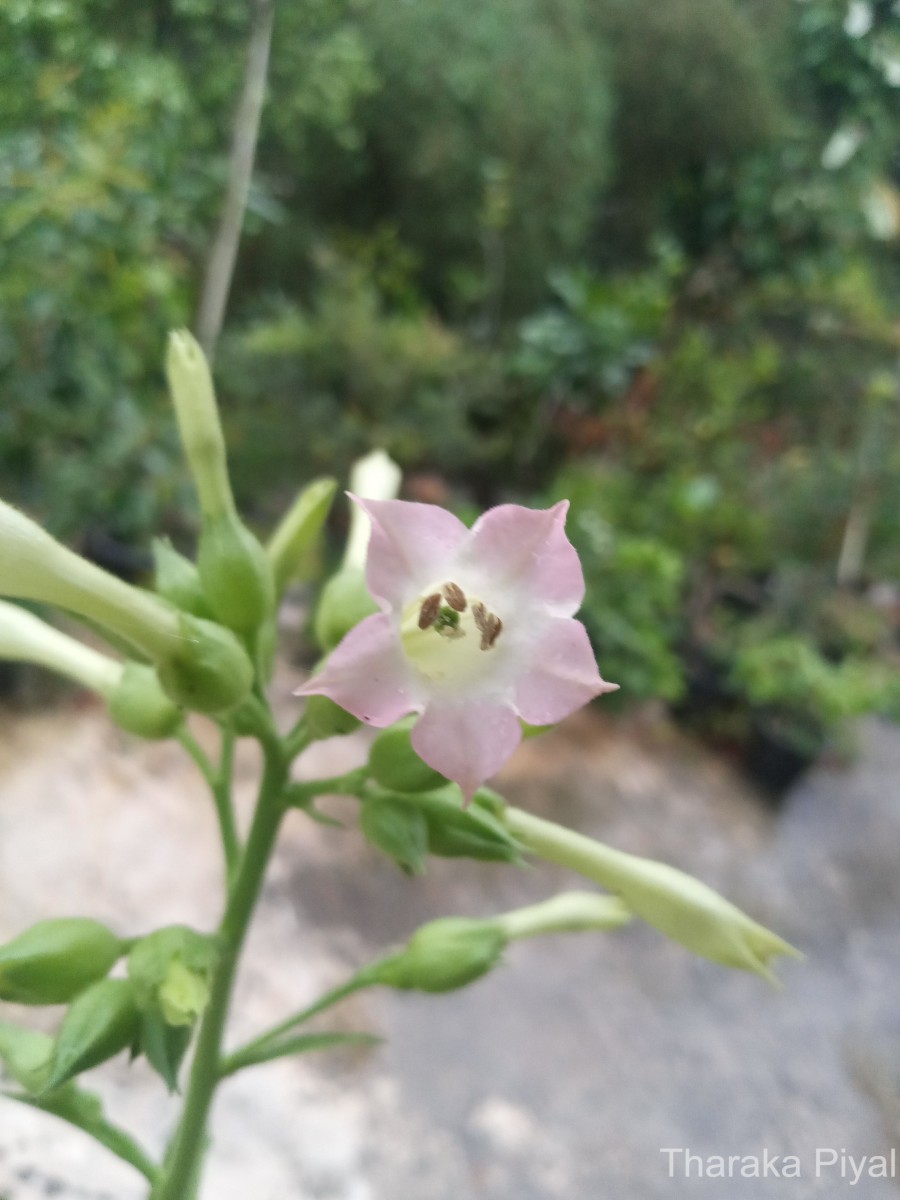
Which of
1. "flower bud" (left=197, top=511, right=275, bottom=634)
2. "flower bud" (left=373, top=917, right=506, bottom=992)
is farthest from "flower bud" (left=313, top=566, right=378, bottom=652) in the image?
"flower bud" (left=373, top=917, right=506, bottom=992)

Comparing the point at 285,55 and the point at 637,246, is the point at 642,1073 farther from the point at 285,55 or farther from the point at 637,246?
the point at 637,246

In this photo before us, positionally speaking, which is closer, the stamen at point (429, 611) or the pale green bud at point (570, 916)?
the stamen at point (429, 611)

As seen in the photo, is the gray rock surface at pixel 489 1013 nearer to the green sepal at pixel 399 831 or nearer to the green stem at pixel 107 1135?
the green stem at pixel 107 1135

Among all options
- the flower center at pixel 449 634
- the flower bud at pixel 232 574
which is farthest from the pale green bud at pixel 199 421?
the flower center at pixel 449 634

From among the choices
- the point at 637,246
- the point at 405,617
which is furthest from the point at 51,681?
the point at 637,246

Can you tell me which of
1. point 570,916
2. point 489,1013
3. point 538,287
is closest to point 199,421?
point 570,916

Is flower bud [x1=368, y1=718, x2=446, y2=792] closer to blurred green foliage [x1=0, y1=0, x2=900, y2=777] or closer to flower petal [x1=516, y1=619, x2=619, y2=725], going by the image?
flower petal [x1=516, y1=619, x2=619, y2=725]

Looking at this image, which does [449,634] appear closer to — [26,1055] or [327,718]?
[327,718]
